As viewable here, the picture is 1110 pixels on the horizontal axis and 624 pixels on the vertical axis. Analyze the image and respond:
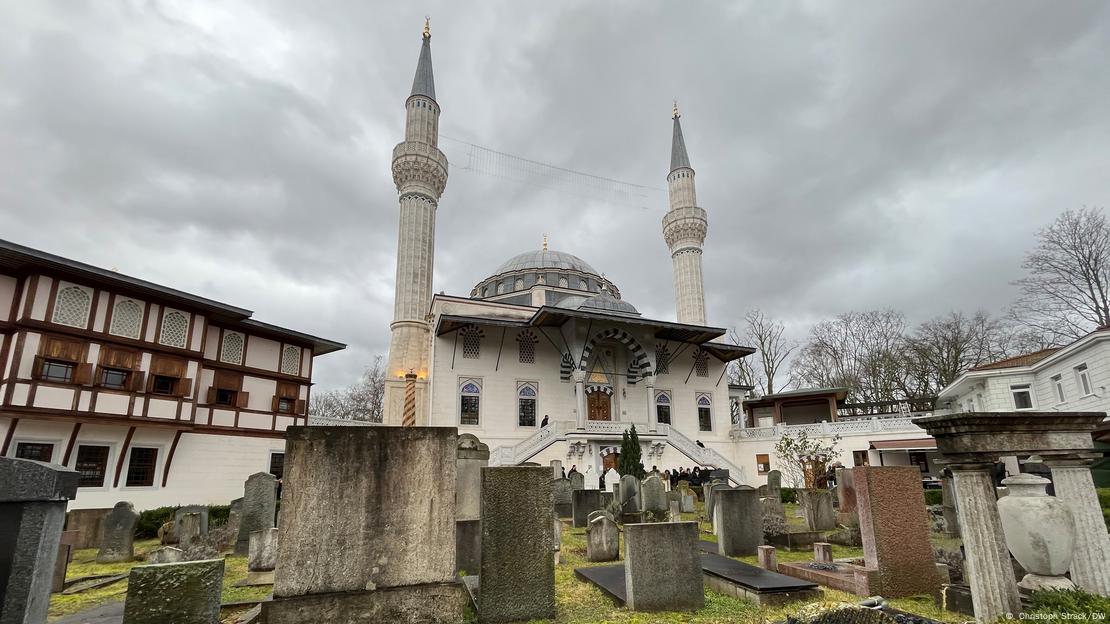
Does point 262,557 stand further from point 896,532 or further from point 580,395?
point 580,395

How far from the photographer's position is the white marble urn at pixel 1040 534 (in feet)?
12.0

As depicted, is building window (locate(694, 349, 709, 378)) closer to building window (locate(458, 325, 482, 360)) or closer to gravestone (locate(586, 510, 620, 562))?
building window (locate(458, 325, 482, 360))

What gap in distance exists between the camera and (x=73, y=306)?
13320mm

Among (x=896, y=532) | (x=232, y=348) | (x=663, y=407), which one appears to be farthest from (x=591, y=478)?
(x=896, y=532)

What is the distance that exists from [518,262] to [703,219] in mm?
14018

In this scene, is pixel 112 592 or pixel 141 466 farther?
pixel 141 466

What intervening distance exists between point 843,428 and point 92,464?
92.7ft

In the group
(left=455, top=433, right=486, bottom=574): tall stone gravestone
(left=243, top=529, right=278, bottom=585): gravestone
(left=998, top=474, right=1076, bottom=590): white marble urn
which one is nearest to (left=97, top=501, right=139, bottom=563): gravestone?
(left=243, top=529, right=278, bottom=585): gravestone

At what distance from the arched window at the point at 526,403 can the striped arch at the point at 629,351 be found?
3.02m

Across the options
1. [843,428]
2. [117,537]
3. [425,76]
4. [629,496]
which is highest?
[425,76]

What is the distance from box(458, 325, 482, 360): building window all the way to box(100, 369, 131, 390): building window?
504 inches

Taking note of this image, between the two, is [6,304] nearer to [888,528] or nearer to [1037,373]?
[888,528]

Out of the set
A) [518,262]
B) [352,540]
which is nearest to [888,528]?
[352,540]

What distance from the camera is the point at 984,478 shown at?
12.3 feet
